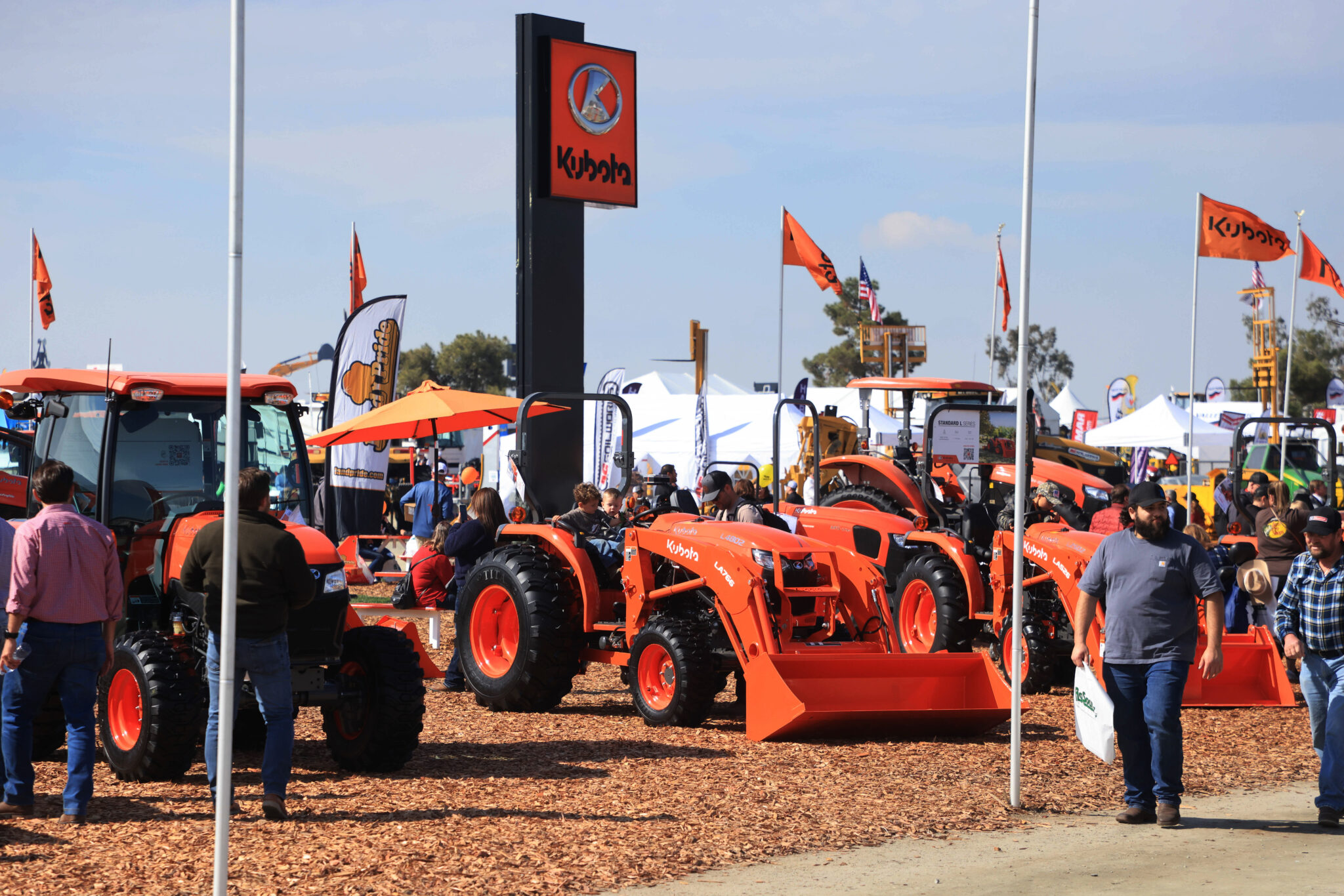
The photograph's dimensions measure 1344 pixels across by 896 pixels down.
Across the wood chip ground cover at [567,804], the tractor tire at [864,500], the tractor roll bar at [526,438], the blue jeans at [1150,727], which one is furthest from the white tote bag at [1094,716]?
the tractor tire at [864,500]

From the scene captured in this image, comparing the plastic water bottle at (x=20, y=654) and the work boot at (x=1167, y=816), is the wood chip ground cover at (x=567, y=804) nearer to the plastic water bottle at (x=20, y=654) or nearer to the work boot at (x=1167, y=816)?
the work boot at (x=1167, y=816)

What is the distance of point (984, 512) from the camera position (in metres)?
11.1

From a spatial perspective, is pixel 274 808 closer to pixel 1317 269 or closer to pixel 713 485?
pixel 713 485

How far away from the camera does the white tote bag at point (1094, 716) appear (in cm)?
625

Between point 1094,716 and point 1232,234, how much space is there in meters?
14.6

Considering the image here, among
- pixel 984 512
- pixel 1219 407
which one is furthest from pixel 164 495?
pixel 1219 407

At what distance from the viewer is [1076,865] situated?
5.70 meters

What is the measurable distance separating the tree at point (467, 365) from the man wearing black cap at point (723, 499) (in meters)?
60.6

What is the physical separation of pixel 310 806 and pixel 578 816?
3.93 feet

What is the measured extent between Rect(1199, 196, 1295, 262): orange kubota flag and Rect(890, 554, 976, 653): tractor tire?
371 inches

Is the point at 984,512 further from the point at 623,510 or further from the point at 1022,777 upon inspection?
the point at 1022,777

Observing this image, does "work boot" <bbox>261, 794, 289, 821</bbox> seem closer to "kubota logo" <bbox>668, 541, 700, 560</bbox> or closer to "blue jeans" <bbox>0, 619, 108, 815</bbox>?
"blue jeans" <bbox>0, 619, 108, 815</bbox>

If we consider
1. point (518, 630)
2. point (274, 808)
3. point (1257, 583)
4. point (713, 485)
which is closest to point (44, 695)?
point (274, 808)

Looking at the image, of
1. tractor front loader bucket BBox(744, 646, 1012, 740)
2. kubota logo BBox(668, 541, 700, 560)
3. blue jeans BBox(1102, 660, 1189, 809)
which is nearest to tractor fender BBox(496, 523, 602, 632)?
kubota logo BBox(668, 541, 700, 560)
